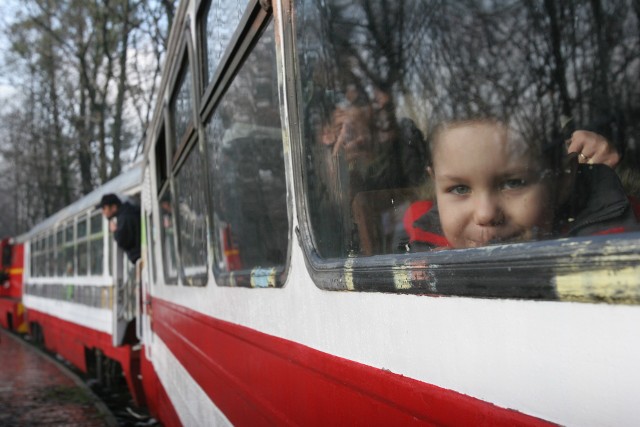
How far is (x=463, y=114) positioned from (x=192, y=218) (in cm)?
259

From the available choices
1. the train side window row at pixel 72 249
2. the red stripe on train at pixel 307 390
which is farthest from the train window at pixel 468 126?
the train side window row at pixel 72 249

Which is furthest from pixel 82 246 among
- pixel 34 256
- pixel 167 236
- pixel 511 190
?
pixel 511 190

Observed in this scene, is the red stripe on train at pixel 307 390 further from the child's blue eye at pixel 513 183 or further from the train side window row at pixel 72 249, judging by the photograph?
the train side window row at pixel 72 249

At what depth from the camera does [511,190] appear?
3.08ft

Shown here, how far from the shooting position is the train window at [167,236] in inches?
173

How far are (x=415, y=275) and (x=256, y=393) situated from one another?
1169 mm

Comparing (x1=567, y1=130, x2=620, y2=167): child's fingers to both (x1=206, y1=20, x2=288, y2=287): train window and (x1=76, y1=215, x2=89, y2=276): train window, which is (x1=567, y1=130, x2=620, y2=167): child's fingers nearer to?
(x1=206, y1=20, x2=288, y2=287): train window

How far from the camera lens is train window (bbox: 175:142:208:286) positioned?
9.99 ft

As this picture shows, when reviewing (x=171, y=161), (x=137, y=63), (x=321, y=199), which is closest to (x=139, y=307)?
(x=171, y=161)

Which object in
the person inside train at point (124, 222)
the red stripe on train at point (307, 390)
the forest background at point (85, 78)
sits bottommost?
the red stripe on train at point (307, 390)

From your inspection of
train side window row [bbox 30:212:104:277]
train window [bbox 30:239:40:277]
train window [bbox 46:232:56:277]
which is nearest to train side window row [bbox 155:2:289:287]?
train side window row [bbox 30:212:104:277]

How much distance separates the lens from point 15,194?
116 feet

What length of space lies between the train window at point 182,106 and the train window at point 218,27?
0.52 metres

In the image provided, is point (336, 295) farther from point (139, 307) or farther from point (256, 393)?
point (139, 307)
